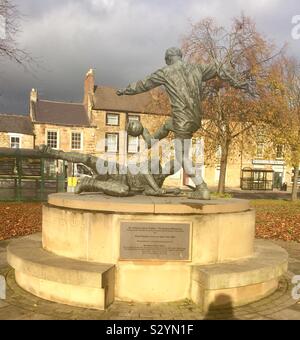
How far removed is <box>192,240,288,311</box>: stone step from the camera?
4.70m

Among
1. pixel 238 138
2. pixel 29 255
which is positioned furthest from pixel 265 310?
pixel 238 138

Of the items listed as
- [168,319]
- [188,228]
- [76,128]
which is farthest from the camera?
[76,128]

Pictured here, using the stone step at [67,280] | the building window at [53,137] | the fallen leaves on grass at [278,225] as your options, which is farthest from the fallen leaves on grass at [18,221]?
the building window at [53,137]

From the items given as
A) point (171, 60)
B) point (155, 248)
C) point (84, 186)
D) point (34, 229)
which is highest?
point (171, 60)

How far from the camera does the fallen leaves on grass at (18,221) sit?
10.4m

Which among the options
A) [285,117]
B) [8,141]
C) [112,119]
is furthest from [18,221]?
[112,119]

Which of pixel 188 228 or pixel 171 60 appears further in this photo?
pixel 171 60

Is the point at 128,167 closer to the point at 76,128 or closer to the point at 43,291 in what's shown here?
the point at 43,291

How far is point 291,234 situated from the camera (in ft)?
37.7

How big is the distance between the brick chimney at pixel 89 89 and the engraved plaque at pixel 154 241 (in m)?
39.4

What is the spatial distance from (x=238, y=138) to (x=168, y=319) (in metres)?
19.7

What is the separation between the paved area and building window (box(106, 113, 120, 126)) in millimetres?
39099

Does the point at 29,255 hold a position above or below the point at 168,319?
above

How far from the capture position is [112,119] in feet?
143
